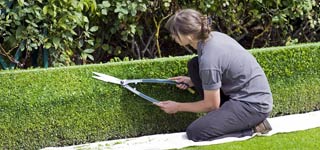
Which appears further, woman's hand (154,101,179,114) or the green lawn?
woman's hand (154,101,179,114)

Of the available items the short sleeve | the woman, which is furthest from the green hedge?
the short sleeve

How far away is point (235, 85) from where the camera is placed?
4211mm

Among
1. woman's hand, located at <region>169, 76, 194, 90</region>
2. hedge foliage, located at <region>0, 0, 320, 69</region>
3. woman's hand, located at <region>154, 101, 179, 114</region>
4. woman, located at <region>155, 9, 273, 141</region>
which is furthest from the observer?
hedge foliage, located at <region>0, 0, 320, 69</region>

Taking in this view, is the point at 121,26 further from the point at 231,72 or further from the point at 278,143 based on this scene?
the point at 278,143

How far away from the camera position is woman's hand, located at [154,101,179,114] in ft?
14.4

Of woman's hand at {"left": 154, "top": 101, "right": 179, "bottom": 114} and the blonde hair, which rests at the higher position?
the blonde hair

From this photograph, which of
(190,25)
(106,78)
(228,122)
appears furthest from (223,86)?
(106,78)

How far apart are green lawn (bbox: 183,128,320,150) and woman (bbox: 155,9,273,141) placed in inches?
5.9

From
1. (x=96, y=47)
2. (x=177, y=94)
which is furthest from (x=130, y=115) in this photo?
(x=96, y=47)

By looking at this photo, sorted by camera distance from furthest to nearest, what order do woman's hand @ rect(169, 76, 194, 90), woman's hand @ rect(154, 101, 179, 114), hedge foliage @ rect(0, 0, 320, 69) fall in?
1. hedge foliage @ rect(0, 0, 320, 69)
2. woman's hand @ rect(169, 76, 194, 90)
3. woman's hand @ rect(154, 101, 179, 114)

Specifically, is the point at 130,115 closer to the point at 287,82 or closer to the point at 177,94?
the point at 177,94

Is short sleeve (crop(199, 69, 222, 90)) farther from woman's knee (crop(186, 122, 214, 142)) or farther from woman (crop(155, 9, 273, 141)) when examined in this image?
woman's knee (crop(186, 122, 214, 142))

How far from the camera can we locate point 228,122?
4.19m

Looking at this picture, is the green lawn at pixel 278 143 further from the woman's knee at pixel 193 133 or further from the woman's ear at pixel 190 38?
the woman's ear at pixel 190 38
